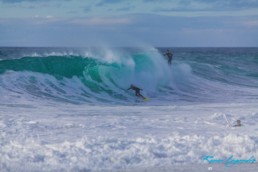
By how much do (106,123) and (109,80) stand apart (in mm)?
10242

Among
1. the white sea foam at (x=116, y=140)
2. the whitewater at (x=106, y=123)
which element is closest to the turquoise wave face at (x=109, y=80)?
the whitewater at (x=106, y=123)

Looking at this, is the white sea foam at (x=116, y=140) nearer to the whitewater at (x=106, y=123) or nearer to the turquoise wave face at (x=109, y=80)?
the whitewater at (x=106, y=123)

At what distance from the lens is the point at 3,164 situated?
613 cm

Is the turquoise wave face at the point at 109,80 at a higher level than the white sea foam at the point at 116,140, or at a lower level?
higher

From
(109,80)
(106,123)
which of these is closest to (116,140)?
(106,123)

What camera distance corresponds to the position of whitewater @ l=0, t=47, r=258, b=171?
6.43 metres

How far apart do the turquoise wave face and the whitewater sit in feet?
0.13

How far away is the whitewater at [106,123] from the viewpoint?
643 cm

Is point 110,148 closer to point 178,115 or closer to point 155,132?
point 155,132

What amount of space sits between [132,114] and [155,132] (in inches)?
104

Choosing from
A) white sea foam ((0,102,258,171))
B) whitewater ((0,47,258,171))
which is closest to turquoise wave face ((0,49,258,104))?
whitewater ((0,47,258,171))

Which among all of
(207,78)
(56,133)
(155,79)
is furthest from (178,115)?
(207,78)

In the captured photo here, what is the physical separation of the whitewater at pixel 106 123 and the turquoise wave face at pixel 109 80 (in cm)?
4

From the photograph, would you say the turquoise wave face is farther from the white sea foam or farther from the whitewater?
the white sea foam
